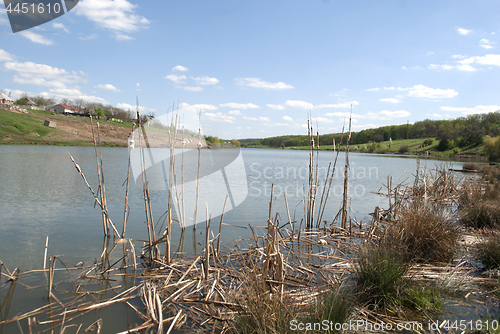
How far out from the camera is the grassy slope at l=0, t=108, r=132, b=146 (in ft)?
184

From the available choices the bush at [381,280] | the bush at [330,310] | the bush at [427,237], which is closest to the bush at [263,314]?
the bush at [330,310]

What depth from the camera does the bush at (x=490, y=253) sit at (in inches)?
222

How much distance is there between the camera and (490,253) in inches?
226

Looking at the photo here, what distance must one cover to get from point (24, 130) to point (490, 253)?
244 feet

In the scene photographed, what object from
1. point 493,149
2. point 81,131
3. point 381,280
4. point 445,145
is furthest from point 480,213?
point 445,145

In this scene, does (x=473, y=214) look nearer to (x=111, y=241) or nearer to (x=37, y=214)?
(x=111, y=241)

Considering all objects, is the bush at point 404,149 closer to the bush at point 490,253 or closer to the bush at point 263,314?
the bush at point 490,253

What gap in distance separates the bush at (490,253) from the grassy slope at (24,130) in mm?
66618

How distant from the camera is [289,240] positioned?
8.09 m

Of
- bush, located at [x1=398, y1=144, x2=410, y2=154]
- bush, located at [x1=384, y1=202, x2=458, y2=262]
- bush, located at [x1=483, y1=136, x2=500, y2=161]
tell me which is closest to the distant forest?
bush, located at [x1=398, y1=144, x2=410, y2=154]

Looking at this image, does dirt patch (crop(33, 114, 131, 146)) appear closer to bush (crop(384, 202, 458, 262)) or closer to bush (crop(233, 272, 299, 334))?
bush (crop(384, 202, 458, 262))

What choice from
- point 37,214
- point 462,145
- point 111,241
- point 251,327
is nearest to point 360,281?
point 251,327

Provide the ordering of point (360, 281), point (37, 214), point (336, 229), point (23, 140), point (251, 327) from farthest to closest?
point (23, 140) < point (37, 214) < point (336, 229) < point (360, 281) < point (251, 327)

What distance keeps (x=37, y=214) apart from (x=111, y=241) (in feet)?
14.0
